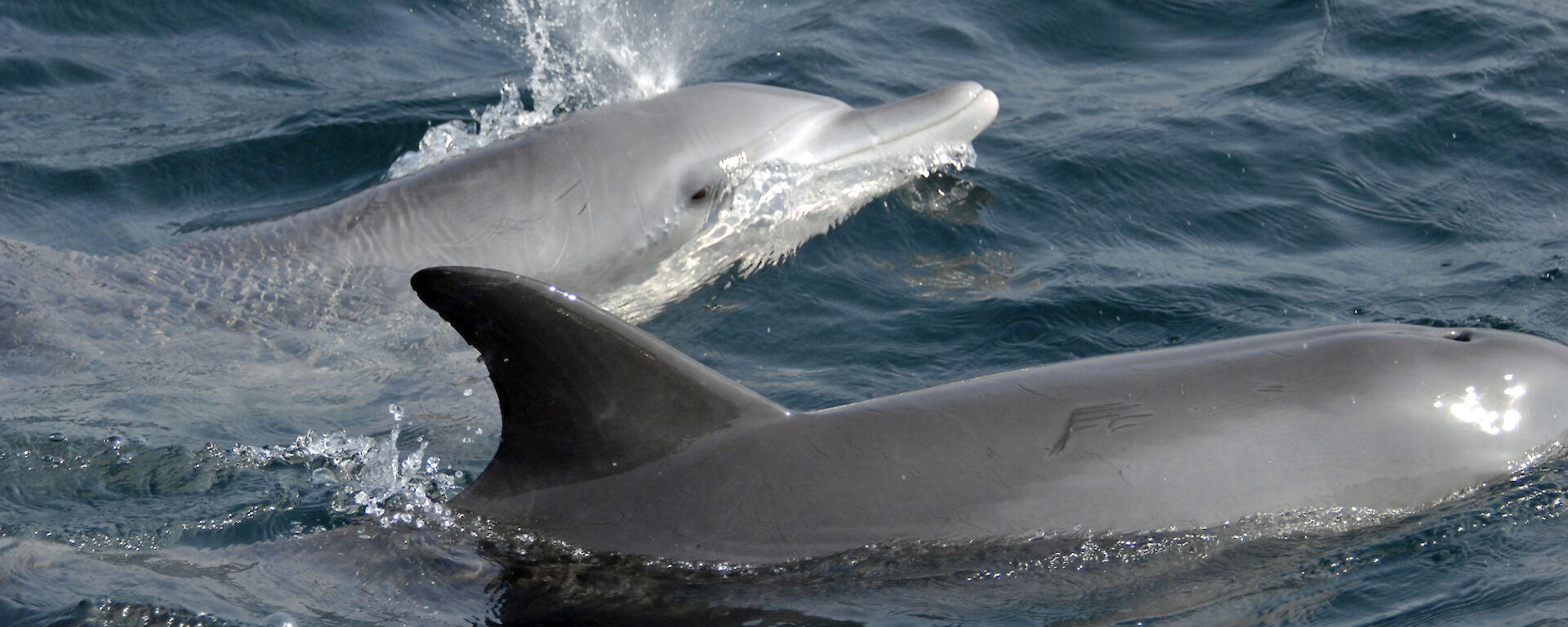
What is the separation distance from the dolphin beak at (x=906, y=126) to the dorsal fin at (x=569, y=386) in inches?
176

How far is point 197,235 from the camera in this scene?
28.3 feet

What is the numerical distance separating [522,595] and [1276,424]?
259 cm

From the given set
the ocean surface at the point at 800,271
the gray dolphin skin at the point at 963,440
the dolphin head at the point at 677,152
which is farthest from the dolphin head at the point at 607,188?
the gray dolphin skin at the point at 963,440

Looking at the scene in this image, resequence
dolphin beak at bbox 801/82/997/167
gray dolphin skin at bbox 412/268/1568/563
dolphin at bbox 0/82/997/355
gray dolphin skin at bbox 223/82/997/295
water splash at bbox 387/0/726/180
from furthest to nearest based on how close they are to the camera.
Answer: water splash at bbox 387/0/726/180
dolphin beak at bbox 801/82/997/167
gray dolphin skin at bbox 223/82/997/295
dolphin at bbox 0/82/997/355
gray dolphin skin at bbox 412/268/1568/563

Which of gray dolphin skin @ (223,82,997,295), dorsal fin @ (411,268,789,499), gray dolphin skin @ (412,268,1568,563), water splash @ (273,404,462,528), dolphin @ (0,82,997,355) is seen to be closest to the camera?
dorsal fin @ (411,268,789,499)

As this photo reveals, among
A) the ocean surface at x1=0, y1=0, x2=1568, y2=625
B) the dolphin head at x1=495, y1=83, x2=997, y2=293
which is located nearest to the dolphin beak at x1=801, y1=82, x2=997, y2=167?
the dolphin head at x1=495, y1=83, x2=997, y2=293

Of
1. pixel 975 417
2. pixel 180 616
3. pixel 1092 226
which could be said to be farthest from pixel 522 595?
pixel 1092 226

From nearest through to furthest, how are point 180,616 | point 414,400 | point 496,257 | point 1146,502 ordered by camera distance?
point 180,616 → point 1146,502 → point 414,400 → point 496,257

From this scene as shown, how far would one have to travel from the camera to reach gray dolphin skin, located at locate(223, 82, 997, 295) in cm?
821

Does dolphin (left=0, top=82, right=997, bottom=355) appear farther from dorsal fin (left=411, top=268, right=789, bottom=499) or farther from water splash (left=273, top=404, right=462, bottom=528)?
dorsal fin (left=411, top=268, right=789, bottom=499)

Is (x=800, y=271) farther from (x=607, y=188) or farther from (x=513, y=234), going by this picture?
(x=513, y=234)

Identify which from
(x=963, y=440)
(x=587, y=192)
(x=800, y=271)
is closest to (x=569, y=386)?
(x=963, y=440)

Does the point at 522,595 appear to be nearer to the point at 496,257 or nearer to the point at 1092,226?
the point at 496,257

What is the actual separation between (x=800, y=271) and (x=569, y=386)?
4381mm
